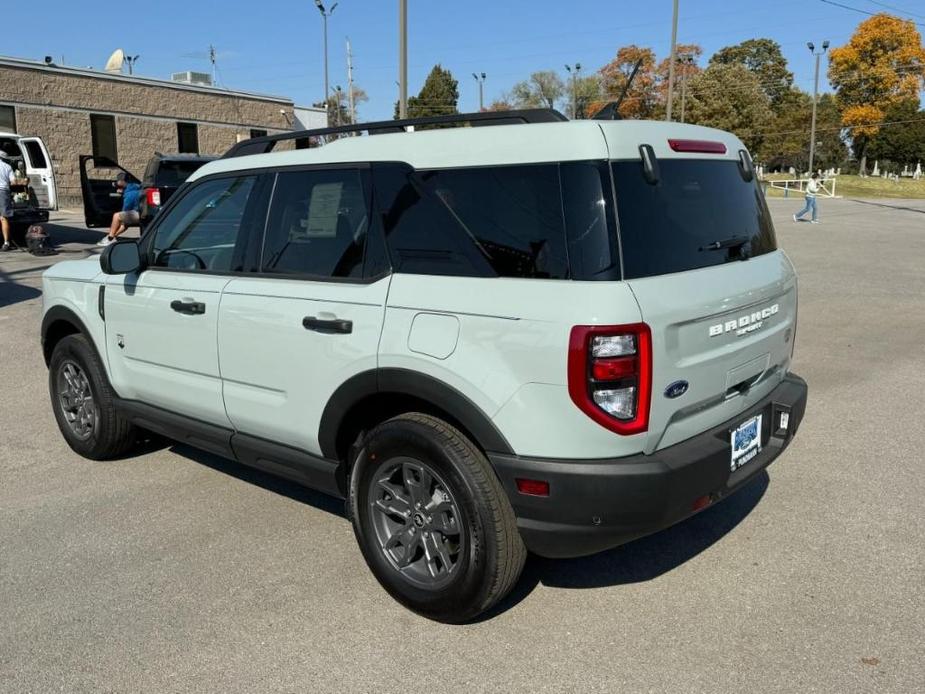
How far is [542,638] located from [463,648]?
30 cm

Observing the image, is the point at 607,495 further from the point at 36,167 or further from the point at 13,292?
the point at 36,167

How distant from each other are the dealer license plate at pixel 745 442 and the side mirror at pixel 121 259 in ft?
10.3

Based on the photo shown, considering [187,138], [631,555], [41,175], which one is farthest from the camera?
[187,138]

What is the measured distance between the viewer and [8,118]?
90.9ft

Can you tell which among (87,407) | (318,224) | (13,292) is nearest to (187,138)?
(13,292)

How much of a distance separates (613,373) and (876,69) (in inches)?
3052

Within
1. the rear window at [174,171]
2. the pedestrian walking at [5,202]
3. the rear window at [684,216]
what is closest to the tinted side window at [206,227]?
the rear window at [684,216]

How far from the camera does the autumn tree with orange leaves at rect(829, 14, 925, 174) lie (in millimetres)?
66438

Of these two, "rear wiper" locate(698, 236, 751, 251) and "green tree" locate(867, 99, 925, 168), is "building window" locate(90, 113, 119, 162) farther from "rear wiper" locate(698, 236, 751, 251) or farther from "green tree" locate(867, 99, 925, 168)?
"green tree" locate(867, 99, 925, 168)

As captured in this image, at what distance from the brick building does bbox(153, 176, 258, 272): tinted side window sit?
27524 mm

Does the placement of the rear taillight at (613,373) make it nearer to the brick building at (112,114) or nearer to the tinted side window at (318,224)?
the tinted side window at (318,224)

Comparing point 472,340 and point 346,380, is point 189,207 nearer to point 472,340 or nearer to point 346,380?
point 346,380

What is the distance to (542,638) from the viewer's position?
3.00m

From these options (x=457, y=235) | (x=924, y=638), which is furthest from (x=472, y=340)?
(x=924, y=638)
